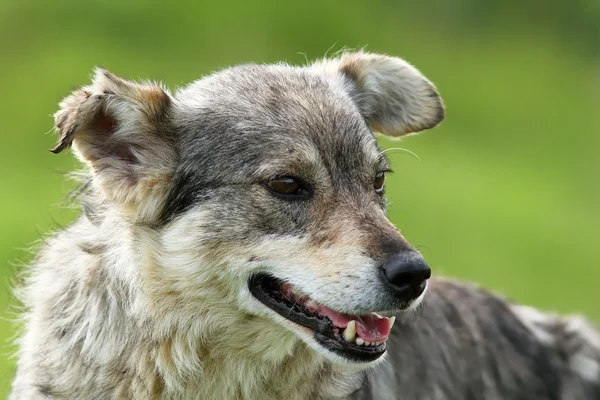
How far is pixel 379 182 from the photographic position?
6117 mm

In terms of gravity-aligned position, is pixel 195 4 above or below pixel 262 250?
below

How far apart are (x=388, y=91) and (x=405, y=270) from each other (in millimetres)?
1815

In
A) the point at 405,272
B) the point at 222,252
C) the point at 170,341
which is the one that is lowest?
the point at 170,341

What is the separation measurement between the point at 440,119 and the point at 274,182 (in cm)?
170

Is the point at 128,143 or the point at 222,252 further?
the point at 128,143

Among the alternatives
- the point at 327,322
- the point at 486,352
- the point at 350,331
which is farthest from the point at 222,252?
the point at 486,352

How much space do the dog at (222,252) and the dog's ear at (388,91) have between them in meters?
0.50

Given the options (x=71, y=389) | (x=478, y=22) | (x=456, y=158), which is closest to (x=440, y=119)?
(x=71, y=389)

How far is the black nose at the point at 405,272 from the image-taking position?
17.8 ft

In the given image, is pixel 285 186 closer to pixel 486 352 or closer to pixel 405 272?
pixel 405 272

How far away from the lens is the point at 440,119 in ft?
23.2

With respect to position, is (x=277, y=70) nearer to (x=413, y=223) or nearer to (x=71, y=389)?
(x=71, y=389)

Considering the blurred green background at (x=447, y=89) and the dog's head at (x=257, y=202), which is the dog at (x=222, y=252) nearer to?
the dog's head at (x=257, y=202)

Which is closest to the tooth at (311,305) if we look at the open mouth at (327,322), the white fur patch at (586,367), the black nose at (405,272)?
the open mouth at (327,322)
